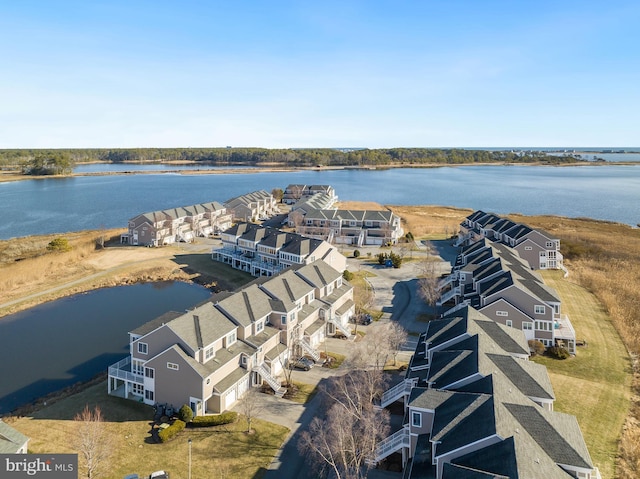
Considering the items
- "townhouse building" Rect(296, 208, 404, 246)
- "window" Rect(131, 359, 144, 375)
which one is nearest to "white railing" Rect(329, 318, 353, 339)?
"window" Rect(131, 359, 144, 375)

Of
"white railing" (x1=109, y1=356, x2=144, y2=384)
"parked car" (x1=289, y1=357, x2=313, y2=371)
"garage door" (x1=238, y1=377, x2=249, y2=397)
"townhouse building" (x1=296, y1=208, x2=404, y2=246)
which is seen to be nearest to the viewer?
"white railing" (x1=109, y1=356, x2=144, y2=384)

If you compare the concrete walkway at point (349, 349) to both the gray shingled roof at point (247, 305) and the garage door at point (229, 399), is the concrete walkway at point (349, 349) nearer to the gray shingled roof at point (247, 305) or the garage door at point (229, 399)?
the garage door at point (229, 399)

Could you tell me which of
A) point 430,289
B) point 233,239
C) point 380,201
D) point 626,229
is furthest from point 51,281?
point 626,229

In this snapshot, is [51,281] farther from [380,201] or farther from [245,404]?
[380,201]

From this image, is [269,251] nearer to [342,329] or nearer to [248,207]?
[342,329]

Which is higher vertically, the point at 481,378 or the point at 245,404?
the point at 481,378
